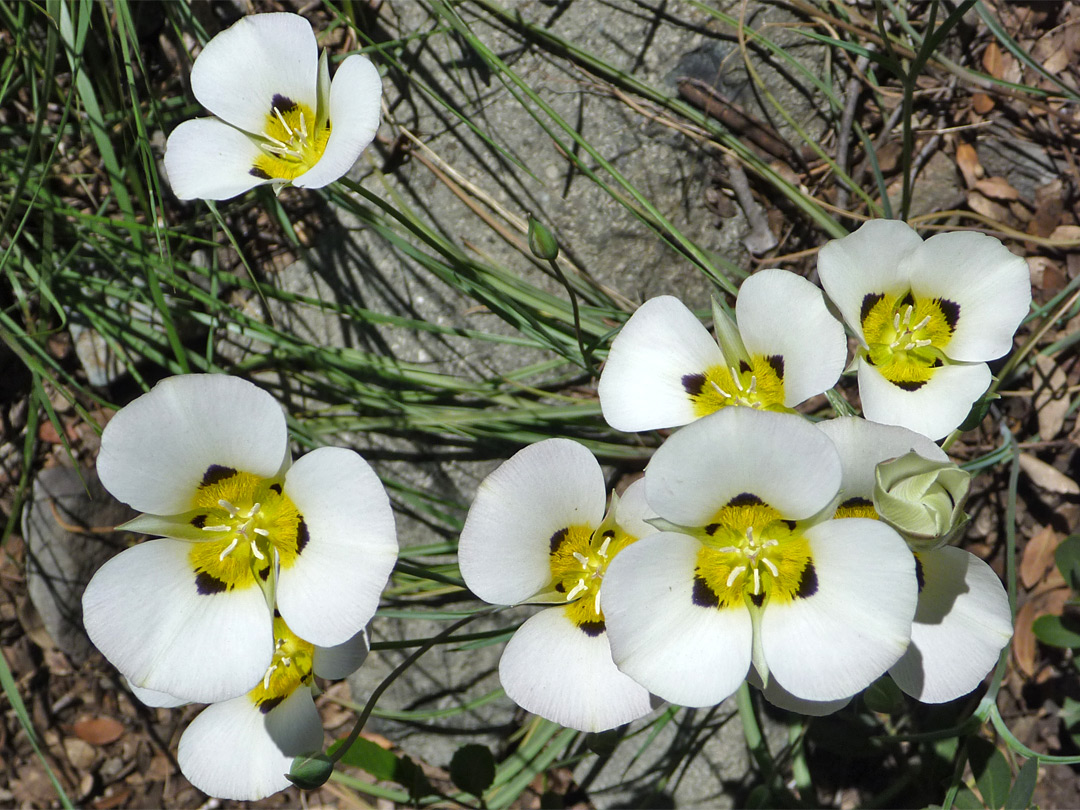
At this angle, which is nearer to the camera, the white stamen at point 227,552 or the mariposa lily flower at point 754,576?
the mariposa lily flower at point 754,576

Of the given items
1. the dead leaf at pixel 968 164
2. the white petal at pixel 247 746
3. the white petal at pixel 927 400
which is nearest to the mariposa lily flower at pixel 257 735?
the white petal at pixel 247 746

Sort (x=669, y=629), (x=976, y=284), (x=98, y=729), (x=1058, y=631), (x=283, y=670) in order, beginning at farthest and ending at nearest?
(x=98, y=729), (x=1058, y=631), (x=283, y=670), (x=976, y=284), (x=669, y=629)

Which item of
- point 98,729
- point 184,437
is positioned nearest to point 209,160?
point 184,437

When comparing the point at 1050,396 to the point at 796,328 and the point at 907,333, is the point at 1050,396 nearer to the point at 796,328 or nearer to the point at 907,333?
the point at 907,333

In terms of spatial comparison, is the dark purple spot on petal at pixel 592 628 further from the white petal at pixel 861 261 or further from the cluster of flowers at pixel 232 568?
the white petal at pixel 861 261

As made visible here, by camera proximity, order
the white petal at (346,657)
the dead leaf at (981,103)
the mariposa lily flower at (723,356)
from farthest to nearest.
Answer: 1. the dead leaf at (981,103)
2. the white petal at (346,657)
3. the mariposa lily flower at (723,356)

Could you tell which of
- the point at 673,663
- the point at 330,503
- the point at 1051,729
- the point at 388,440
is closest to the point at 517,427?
the point at 388,440
